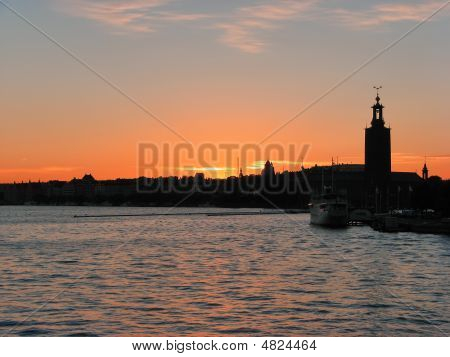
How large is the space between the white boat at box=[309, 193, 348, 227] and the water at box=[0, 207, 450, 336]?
44.7 metres

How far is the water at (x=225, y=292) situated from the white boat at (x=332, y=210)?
4466 centimetres

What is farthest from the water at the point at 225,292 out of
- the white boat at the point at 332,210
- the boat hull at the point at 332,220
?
the boat hull at the point at 332,220

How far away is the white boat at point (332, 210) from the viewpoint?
115m

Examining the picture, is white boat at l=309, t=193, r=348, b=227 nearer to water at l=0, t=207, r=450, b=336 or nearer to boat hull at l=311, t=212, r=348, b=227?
boat hull at l=311, t=212, r=348, b=227

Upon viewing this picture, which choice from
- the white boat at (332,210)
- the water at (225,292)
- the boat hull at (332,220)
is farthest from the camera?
the boat hull at (332,220)

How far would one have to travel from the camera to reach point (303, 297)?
36.0 m

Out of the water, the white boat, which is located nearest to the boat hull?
the white boat

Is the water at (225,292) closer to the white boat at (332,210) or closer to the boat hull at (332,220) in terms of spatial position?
the white boat at (332,210)

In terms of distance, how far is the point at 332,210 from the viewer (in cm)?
11444

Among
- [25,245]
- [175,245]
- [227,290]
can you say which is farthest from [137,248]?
[227,290]

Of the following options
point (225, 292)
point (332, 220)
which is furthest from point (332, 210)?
point (225, 292)

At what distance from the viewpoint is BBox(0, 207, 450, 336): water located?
28859 millimetres

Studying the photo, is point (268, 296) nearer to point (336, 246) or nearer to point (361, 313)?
point (361, 313)
